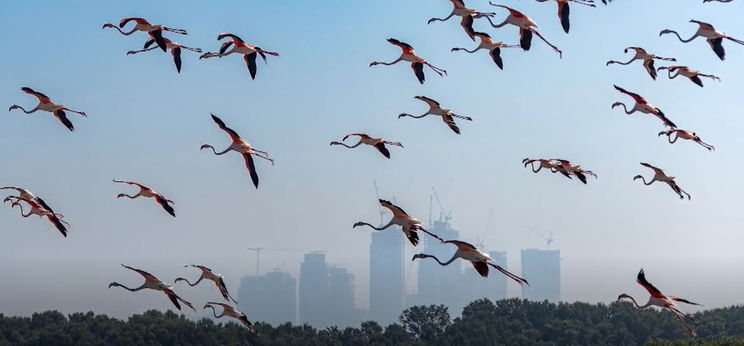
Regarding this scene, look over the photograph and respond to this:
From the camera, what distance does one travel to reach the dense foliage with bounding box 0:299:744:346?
4045 inches

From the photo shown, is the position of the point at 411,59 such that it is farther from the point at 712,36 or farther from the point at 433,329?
the point at 433,329

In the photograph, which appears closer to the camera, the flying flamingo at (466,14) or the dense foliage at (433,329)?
the flying flamingo at (466,14)

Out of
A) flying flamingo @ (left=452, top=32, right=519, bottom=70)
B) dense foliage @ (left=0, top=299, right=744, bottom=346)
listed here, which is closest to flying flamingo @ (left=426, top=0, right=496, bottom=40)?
flying flamingo @ (left=452, top=32, right=519, bottom=70)

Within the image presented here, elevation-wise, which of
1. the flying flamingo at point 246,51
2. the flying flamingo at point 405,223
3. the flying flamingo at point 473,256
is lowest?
the flying flamingo at point 473,256

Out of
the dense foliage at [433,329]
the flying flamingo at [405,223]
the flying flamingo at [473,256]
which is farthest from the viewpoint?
the dense foliage at [433,329]

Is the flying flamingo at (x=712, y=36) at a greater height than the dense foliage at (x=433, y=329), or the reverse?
the flying flamingo at (x=712, y=36)

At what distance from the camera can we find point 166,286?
99.6 ft

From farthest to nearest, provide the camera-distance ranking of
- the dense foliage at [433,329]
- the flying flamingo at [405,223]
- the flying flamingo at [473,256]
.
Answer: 1. the dense foliage at [433,329]
2. the flying flamingo at [405,223]
3. the flying flamingo at [473,256]

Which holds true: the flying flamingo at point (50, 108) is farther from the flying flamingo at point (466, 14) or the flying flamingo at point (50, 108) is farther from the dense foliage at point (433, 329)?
the dense foliage at point (433, 329)

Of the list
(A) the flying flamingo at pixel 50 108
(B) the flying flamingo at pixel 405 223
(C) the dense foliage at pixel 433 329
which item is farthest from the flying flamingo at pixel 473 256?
(C) the dense foliage at pixel 433 329

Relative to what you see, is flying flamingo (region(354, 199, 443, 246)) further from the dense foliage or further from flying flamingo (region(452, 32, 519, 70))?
the dense foliage

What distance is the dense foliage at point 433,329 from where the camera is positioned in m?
103

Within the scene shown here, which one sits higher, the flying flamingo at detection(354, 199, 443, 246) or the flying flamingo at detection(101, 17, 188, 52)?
the flying flamingo at detection(101, 17, 188, 52)

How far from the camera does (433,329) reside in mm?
113250
